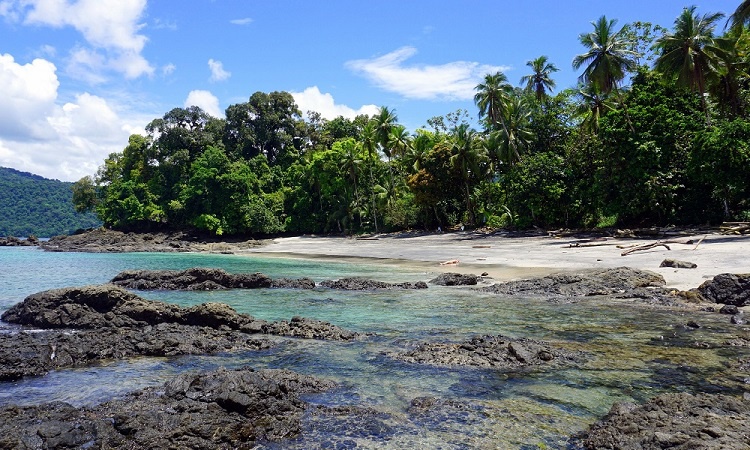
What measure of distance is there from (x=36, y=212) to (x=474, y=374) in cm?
15741

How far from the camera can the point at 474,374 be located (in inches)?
353

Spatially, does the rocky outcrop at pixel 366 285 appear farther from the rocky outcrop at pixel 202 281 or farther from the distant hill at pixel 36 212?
the distant hill at pixel 36 212

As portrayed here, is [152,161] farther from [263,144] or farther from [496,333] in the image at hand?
[496,333]

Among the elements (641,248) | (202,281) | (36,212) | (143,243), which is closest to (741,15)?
(641,248)

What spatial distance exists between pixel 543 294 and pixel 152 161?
7158cm

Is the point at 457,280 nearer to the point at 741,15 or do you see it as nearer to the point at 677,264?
the point at 677,264

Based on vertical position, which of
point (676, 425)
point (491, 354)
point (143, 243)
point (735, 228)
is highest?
point (143, 243)

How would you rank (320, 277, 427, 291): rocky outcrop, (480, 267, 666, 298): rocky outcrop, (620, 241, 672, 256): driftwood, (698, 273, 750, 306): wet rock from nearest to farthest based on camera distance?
(698, 273, 750, 306): wet rock, (480, 267, 666, 298): rocky outcrop, (320, 277, 427, 291): rocky outcrop, (620, 241, 672, 256): driftwood

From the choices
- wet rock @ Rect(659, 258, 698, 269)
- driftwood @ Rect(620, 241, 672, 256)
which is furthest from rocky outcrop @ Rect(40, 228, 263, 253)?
wet rock @ Rect(659, 258, 698, 269)

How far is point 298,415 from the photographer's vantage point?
7105mm

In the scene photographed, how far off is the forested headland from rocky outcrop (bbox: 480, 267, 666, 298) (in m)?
14.2

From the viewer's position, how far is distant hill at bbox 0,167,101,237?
422 feet

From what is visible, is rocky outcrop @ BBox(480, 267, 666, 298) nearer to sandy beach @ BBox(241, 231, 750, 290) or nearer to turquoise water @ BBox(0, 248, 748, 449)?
sandy beach @ BBox(241, 231, 750, 290)

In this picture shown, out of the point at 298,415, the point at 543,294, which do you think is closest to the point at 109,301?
the point at 298,415
